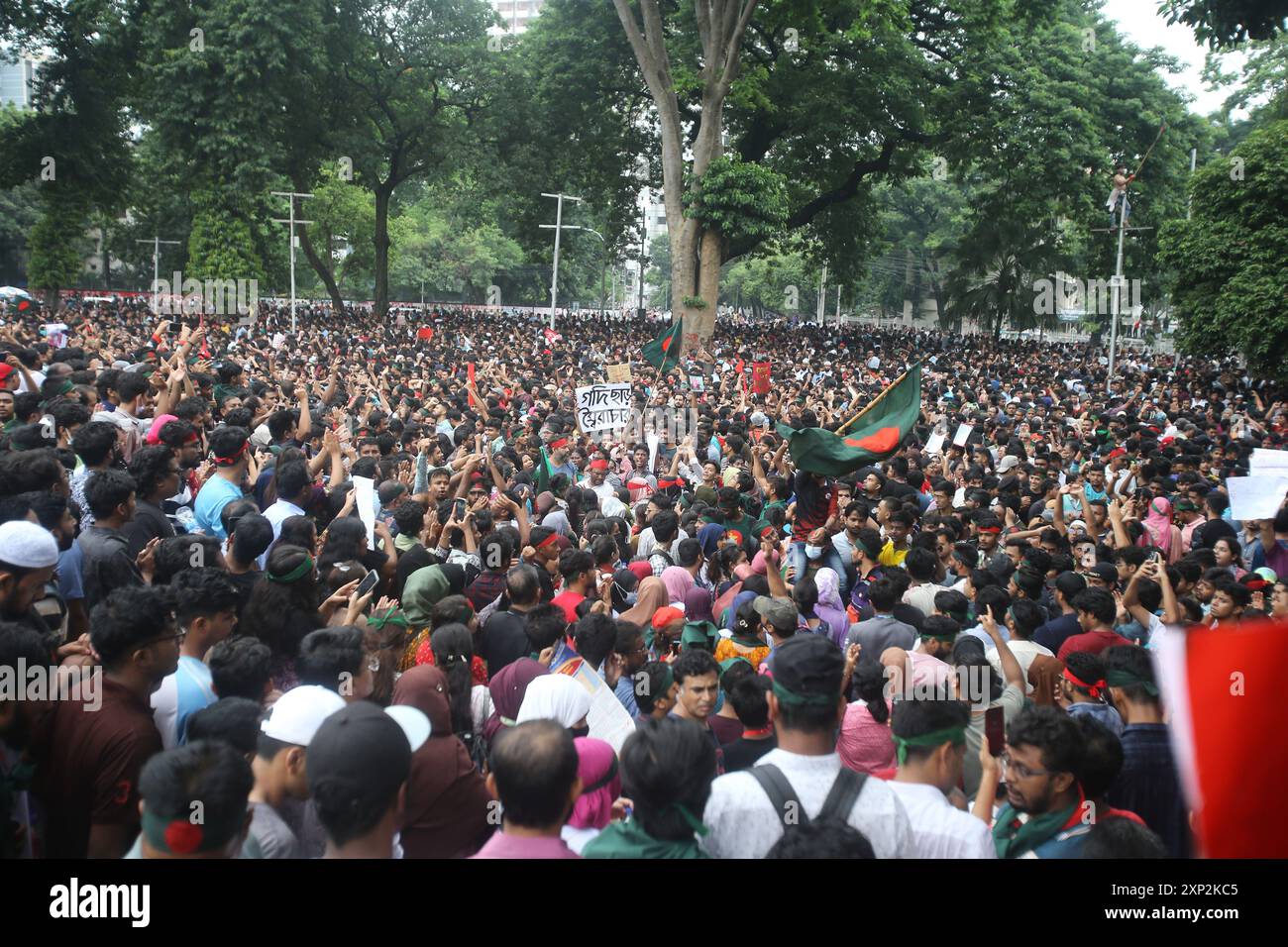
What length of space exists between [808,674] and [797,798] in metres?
0.35

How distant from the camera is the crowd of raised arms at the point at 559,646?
2.59 meters

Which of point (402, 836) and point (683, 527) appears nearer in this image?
point (402, 836)

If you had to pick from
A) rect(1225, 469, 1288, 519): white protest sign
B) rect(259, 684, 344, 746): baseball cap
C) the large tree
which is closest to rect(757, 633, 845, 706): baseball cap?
rect(259, 684, 344, 746): baseball cap

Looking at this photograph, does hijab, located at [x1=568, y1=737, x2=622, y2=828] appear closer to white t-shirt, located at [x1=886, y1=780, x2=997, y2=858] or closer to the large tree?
white t-shirt, located at [x1=886, y1=780, x2=997, y2=858]

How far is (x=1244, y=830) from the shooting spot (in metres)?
2.21

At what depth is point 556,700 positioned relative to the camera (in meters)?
3.56

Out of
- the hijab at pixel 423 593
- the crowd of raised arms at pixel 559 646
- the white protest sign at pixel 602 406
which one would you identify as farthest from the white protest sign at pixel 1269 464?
the white protest sign at pixel 602 406

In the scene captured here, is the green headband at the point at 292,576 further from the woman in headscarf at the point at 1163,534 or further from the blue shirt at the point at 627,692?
the woman in headscarf at the point at 1163,534

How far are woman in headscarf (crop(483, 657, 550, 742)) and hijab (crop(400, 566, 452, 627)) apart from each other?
2.30 feet

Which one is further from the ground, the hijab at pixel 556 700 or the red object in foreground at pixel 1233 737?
the red object in foreground at pixel 1233 737

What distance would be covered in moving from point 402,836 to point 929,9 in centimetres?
3037

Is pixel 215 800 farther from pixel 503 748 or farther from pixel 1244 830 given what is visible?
pixel 1244 830

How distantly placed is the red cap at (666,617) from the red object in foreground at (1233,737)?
279 cm

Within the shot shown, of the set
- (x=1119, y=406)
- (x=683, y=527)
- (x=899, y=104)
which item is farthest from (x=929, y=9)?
(x=683, y=527)
